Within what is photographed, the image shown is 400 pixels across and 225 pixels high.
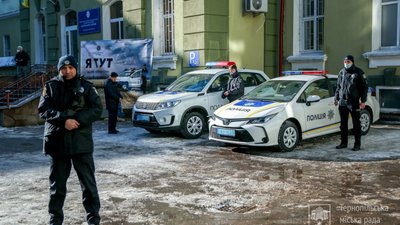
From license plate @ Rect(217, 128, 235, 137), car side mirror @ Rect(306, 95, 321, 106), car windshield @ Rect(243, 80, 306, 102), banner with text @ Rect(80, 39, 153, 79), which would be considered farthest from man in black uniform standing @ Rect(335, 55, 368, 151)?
banner with text @ Rect(80, 39, 153, 79)

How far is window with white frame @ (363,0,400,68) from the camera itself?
1329 cm

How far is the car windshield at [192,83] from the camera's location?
12312 millimetres

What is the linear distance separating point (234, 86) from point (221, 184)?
5.10 metres

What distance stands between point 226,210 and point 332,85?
583 centimetres

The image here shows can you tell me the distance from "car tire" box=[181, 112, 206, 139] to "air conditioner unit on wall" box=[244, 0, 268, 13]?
213 inches

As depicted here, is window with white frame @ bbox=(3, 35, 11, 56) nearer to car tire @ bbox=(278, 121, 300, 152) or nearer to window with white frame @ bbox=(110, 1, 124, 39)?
window with white frame @ bbox=(110, 1, 124, 39)

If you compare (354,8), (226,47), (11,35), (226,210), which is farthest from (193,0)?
(11,35)

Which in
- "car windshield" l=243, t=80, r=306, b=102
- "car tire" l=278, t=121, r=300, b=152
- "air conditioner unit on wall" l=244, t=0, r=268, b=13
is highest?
"air conditioner unit on wall" l=244, t=0, r=268, b=13

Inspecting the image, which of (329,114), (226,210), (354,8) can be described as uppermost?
(354,8)

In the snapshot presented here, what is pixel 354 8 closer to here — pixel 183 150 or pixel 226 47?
pixel 226 47

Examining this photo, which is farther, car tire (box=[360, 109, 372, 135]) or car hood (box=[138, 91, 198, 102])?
car hood (box=[138, 91, 198, 102])

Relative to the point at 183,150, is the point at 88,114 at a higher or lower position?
higher

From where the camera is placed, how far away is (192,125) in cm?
1188

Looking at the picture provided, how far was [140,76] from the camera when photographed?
55.9ft
